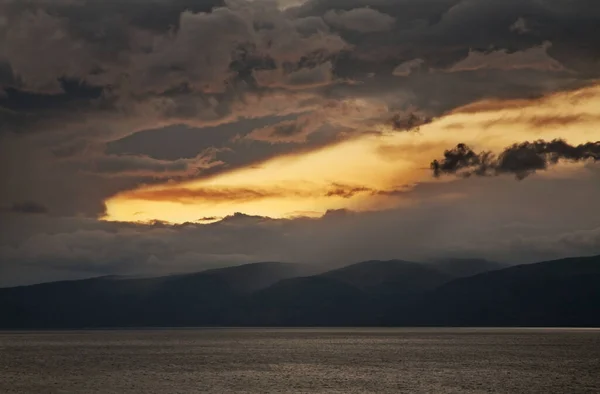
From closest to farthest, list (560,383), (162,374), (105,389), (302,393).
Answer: (302,393) < (105,389) < (560,383) < (162,374)

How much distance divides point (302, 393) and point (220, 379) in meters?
36.7

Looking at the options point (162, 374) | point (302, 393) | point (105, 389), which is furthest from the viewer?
point (162, 374)

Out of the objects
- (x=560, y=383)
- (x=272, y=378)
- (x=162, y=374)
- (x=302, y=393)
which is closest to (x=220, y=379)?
(x=272, y=378)

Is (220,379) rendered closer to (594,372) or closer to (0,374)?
(0,374)

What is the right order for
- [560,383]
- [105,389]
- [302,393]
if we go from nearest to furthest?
[302,393] < [105,389] < [560,383]

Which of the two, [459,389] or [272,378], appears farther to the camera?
[272,378]

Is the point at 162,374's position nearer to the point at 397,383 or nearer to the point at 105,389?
the point at 105,389

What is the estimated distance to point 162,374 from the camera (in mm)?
192500

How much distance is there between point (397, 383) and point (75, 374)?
260ft

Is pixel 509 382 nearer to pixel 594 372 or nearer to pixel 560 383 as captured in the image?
pixel 560 383

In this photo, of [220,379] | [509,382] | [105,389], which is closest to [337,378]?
[220,379]

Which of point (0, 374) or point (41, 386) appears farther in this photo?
point (0, 374)

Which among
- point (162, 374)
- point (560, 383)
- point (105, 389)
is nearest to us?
point (105, 389)

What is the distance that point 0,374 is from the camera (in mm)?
197375
